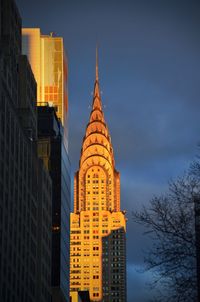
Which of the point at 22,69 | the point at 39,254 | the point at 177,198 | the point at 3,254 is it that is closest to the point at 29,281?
the point at 39,254

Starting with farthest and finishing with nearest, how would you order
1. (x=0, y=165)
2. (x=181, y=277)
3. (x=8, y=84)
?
(x=8, y=84) → (x=0, y=165) → (x=181, y=277)

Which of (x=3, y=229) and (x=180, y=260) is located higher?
(x=3, y=229)

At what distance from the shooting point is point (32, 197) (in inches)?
6014

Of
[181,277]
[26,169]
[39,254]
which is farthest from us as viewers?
[39,254]

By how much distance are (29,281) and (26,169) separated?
17.9 metres

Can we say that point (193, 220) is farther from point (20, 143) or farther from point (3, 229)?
point (20, 143)

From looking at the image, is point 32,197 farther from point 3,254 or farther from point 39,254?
point 3,254

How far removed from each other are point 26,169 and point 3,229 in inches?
1029

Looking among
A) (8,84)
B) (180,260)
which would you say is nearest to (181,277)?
(180,260)

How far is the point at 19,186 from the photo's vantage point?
136625 millimetres

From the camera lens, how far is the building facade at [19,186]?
123 meters

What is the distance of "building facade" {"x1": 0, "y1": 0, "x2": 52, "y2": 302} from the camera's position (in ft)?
404

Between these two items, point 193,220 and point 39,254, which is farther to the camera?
point 39,254

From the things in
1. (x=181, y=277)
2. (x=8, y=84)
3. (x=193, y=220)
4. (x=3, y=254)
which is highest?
(x=8, y=84)
